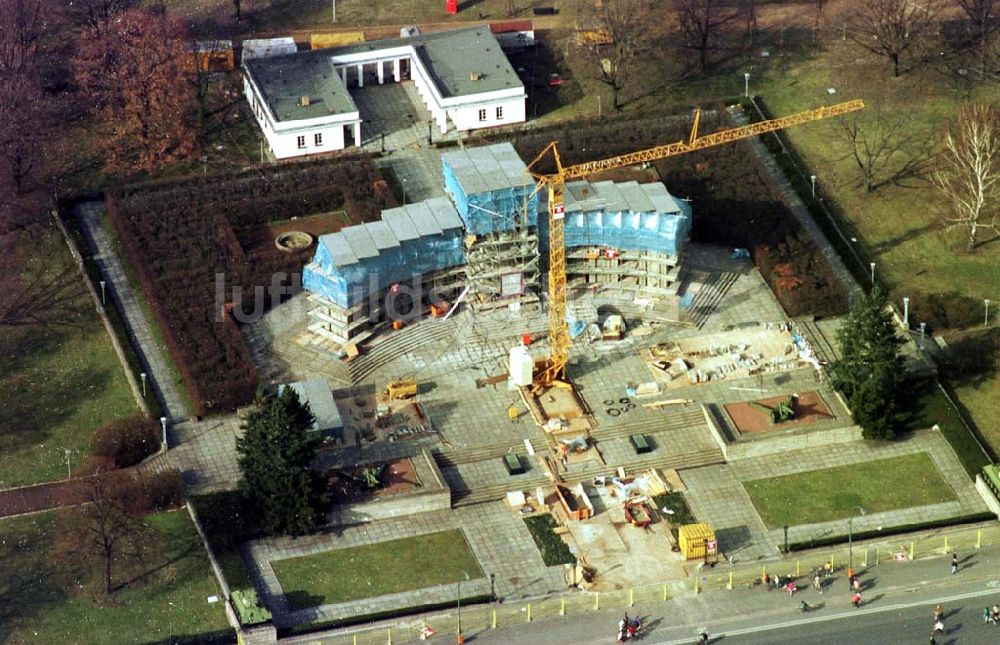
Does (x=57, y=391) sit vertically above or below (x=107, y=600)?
above

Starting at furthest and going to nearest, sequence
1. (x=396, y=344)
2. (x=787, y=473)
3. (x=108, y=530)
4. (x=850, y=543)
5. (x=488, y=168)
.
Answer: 1. (x=488, y=168)
2. (x=396, y=344)
3. (x=787, y=473)
4. (x=850, y=543)
5. (x=108, y=530)

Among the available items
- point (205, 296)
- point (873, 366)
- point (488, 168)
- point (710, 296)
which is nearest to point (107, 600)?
point (205, 296)

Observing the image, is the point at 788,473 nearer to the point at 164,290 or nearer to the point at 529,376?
the point at 529,376

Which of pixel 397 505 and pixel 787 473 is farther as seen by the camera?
pixel 787 473

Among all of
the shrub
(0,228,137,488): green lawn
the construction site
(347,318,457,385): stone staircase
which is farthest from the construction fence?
(0,228,137,488): green lawn

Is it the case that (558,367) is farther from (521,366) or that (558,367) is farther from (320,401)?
(320,401)

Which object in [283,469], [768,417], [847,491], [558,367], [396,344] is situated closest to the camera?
[283,469]

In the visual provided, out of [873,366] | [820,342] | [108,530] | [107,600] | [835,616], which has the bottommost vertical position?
[835,616]
